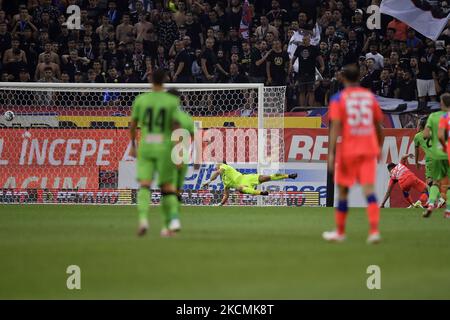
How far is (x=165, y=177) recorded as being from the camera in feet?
45.4

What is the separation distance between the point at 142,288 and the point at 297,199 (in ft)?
51.9

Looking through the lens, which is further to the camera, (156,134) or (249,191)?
(249,191)

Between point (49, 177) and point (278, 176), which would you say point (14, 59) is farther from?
point (278, 176)

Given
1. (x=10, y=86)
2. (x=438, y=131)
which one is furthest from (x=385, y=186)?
(x=10, y=86)

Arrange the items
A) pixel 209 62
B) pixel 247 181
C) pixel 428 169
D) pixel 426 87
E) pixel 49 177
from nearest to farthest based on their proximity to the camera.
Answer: pixel 428 169
pixel 247 181
pixel 49 177
pixel 426 87
pixel 209 62

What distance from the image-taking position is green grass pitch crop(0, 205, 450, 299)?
32.6ft

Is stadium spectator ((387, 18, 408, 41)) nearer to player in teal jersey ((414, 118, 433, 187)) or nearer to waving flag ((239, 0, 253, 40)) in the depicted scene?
waving flag ((239, 0, 253, 40))

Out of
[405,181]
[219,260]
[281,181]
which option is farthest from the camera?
[281,181]

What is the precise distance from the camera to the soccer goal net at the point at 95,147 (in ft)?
82.1

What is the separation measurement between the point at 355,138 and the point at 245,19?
54.2 ft

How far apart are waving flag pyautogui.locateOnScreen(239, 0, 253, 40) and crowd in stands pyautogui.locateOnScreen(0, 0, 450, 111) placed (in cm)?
4

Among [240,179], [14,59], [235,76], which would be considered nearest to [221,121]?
[240,179]

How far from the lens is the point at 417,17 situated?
27156 mm

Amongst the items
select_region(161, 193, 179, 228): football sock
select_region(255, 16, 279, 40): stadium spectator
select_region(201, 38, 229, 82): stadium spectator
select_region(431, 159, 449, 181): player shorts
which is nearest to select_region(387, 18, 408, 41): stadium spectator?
select_region(255, 16, 279, 40): stadium spectator
